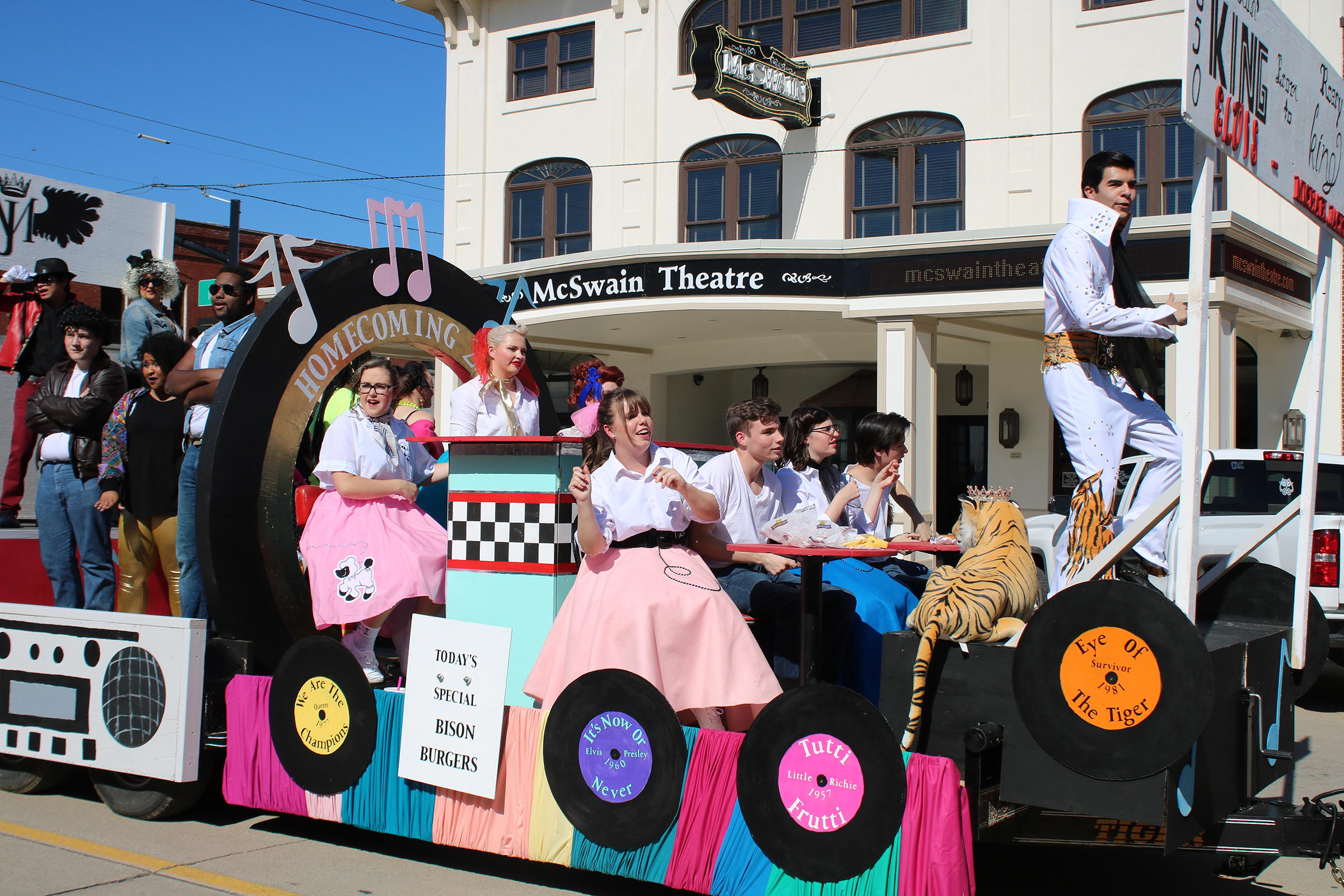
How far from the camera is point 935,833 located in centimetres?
288

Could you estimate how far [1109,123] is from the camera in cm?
1439

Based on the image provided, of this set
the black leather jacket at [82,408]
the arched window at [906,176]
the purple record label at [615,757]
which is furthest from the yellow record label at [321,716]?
the arched window at [906,176]

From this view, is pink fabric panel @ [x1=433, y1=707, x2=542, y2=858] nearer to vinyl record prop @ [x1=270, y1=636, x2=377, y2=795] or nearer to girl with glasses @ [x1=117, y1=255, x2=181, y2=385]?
vinyl record prop @ [x1=270, y1=636, x2=377, y2=795]

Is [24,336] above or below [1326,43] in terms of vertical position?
below

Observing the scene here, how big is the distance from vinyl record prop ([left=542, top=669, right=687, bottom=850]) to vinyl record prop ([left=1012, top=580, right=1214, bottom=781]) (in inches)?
43.4

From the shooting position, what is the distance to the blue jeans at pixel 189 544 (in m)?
4.99

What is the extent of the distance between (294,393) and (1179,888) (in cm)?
394

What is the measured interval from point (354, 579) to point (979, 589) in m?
2.62

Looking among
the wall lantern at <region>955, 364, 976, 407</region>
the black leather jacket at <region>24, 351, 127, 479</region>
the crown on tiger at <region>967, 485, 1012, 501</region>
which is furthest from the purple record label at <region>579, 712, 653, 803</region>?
the wall lantern at <region>955, 364, 976, 407</region>

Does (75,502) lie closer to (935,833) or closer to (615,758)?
(615,758)

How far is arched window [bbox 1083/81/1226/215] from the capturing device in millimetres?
14148

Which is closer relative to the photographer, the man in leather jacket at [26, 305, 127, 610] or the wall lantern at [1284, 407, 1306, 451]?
the man in leather jacket at [26, 305, 127, 610]

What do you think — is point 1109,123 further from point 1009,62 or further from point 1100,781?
point 1100,781

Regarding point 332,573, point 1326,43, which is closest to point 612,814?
point 332,573
